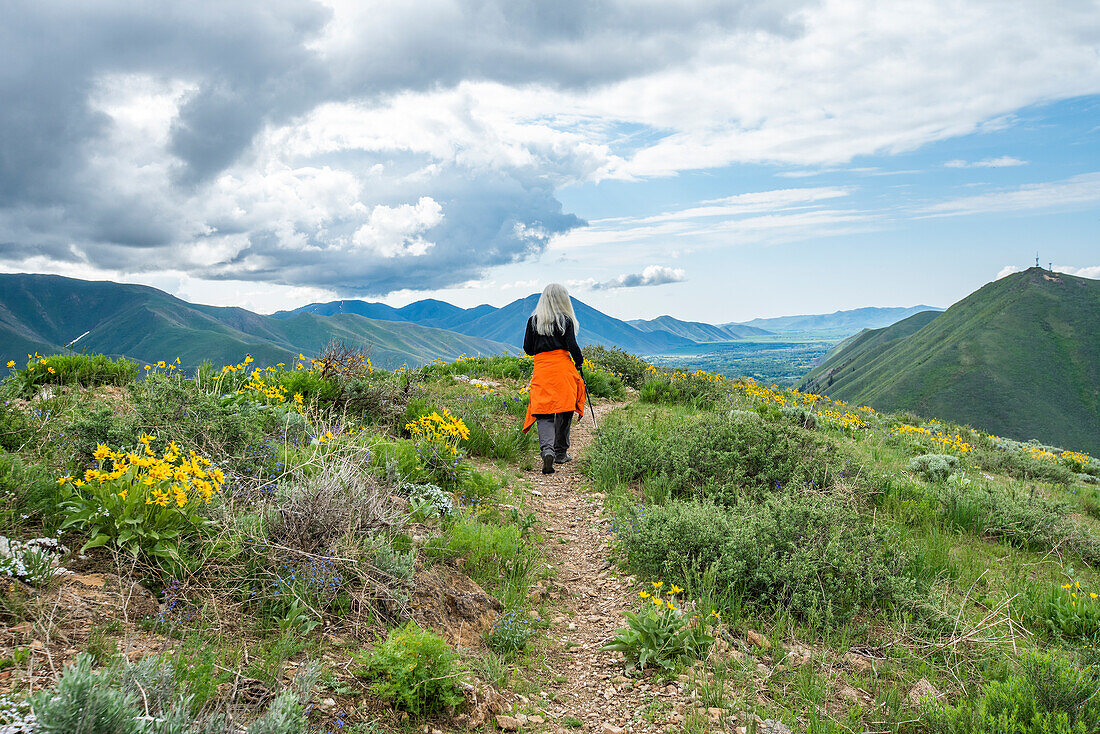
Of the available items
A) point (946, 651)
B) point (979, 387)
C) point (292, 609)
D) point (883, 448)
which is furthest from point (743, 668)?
point (979, 387)

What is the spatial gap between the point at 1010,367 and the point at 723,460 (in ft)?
569

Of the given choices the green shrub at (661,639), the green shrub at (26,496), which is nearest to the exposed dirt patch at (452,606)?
the green shrub at (661,639)

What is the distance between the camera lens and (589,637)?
178 inches

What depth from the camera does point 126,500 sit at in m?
3.42

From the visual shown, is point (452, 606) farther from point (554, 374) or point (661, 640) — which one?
point (554, 374)

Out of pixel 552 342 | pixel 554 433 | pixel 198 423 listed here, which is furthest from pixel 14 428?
pixel 552 342

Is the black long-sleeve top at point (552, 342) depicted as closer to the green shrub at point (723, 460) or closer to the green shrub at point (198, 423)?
the green shrub at point (723, 460)

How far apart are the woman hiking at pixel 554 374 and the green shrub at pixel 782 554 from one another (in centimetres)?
353

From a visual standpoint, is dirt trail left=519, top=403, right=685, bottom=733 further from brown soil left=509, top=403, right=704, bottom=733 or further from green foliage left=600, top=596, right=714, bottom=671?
green foliage left=600, top=596, right=714, bottom=671

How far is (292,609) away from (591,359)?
1439 cm

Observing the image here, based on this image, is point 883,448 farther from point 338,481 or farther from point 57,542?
point 57,542

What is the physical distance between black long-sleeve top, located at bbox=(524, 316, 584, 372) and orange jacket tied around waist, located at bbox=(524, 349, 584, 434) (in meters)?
0.09

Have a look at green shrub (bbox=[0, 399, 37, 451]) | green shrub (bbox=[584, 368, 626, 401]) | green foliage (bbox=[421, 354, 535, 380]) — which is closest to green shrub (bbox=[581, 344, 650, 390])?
green shrub (bbox=[584, 368, 626, 401])

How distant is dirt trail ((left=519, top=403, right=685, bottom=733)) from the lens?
11.6ft
